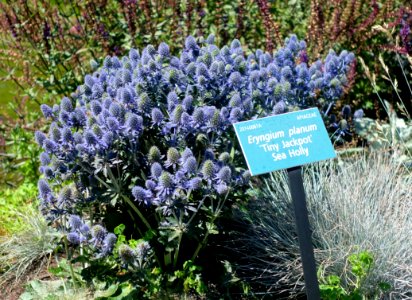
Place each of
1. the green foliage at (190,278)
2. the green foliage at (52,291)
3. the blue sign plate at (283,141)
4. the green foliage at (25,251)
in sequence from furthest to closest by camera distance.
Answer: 1. the green foliage at (25,251)
2. the green foliage at (52,291)
3. the green foliage at (190,278)
4. the blue sign plate at (283,141)

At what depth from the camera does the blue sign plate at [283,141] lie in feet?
8.48

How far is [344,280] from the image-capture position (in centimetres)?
328

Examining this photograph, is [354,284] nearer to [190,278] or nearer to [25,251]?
[190,278]

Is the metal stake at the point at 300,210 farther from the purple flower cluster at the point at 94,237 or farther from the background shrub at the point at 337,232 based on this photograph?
the purple flower cluster at the point at 94,237

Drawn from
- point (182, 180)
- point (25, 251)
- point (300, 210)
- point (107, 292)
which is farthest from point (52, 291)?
point (300, 210)

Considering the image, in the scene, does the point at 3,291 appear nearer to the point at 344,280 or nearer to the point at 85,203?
the point at 85,203

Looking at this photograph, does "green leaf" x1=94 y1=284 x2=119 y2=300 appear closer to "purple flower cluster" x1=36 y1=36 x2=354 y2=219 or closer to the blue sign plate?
"purple flower cluster" x1=36 y1=36 x2=354 y2=219

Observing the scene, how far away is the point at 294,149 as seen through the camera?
265cm

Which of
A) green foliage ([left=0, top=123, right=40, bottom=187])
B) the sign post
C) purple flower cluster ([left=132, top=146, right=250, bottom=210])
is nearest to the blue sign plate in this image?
the sign post

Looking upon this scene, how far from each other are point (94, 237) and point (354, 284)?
1.33 m

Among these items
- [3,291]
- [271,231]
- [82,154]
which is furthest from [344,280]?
[3,291]

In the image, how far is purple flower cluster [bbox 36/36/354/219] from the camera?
115 inches

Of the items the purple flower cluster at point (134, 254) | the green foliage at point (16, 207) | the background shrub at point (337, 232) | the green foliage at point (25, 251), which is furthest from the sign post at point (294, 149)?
the green foliage at point (16, 207)

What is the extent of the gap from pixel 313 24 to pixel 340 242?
2.34 meters
